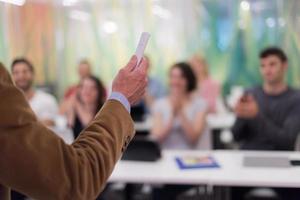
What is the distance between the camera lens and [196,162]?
2176 millimetres

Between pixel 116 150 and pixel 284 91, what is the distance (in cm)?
231

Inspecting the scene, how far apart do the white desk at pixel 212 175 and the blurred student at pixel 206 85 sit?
2.79 m

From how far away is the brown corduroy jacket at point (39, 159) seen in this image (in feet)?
2.20

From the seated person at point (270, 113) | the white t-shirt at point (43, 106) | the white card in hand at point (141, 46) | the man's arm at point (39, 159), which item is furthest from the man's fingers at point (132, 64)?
the white t-shirt at point (43, 106)

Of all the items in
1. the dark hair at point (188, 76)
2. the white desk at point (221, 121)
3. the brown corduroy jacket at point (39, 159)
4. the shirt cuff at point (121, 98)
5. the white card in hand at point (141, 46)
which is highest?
the white card in hand at point (141, 46)

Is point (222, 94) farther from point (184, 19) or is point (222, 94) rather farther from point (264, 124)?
point (264, 124)

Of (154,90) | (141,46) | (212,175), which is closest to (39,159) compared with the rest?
(141,46)

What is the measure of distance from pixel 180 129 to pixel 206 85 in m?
2.43

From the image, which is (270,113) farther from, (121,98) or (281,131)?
(121,98)

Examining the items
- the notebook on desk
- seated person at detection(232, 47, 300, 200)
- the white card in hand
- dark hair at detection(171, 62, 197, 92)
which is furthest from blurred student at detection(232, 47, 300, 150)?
the white card in hand

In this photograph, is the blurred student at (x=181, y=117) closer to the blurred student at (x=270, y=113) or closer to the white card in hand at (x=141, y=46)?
the blurred student at (x=270, y=113)

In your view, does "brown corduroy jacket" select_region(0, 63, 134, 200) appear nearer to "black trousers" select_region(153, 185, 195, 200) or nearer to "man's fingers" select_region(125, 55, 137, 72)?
"man's fingers" select_region(125, 55, 137, 72)

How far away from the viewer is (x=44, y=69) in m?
5.81

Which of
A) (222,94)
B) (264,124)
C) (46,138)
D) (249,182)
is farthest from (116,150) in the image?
(222,94)
